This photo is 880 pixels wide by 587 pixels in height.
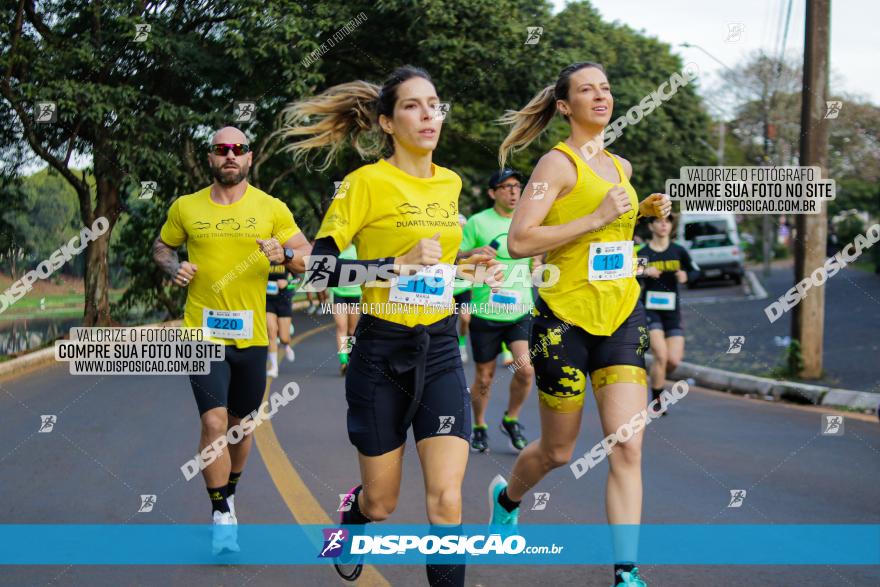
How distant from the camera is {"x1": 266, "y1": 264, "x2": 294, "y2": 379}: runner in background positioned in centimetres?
1356

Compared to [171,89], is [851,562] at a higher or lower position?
lower

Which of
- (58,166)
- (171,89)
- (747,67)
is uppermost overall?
(747,67)

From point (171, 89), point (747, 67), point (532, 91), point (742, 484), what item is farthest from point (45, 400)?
point (747, 67)

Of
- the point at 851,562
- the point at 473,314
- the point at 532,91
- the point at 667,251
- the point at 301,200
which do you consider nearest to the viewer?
the point at 851,562

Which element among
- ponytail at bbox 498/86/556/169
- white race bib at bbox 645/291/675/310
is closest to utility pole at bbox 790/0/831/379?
white race bib at bbox 645/291/675/310

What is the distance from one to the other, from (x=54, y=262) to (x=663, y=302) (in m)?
11.0

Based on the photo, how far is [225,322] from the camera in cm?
536

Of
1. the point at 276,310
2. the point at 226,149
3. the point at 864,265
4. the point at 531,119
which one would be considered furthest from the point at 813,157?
the point at 864,265

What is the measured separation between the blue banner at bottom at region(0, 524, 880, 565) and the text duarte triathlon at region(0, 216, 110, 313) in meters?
10.3

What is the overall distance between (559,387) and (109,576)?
228 centimetres

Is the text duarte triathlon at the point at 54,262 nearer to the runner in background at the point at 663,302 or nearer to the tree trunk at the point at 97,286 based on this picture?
the tree trunk at the point at 97,286

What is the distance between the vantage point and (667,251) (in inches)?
412

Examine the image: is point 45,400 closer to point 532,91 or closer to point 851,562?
point 851,562

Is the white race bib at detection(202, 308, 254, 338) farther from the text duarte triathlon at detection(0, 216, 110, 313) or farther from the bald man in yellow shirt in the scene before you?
the text duarte triathlon at detection(0, 216, 110, 313)
